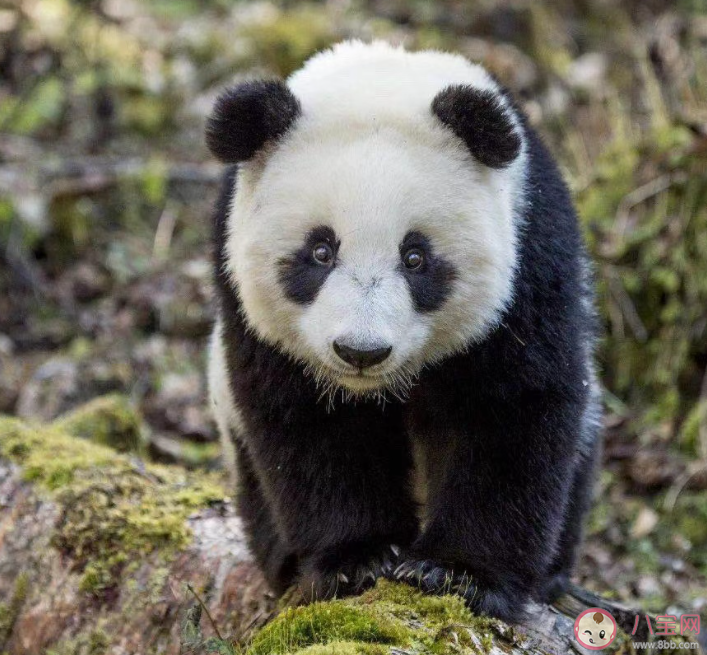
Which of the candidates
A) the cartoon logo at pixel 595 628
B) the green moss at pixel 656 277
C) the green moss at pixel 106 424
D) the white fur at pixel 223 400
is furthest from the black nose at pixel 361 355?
the green moss at pixel 656 277

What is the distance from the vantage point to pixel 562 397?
434 cm

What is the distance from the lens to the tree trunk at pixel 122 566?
4.54m

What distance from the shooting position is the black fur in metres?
4.26

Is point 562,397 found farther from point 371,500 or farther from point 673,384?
point 673,384

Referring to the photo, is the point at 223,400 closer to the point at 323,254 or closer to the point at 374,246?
the point at 323,254

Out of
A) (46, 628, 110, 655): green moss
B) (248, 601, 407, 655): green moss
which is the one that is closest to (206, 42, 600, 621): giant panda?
(248, 601, 407, 655): green moss

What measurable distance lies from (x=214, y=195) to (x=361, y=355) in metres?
7.80

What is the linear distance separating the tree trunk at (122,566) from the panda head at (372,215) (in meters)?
1.20

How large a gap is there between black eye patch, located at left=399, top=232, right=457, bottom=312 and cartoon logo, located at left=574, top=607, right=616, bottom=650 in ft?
5.27

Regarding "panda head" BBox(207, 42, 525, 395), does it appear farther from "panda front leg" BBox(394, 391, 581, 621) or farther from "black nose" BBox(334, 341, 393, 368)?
"panda front leg" BBox(394, 391, 581, 621)

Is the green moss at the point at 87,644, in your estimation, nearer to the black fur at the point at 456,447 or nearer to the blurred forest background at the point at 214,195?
the black fur at the point at 456,447

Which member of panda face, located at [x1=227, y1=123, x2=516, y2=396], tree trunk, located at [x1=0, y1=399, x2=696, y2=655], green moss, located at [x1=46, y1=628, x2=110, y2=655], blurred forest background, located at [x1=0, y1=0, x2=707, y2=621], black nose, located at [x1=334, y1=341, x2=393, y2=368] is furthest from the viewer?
blurred forest background, located at [x1=0, y1=0, x2=707, y2=621]

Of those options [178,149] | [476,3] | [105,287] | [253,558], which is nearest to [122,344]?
[105,287]

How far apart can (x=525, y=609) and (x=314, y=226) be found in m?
2.00
